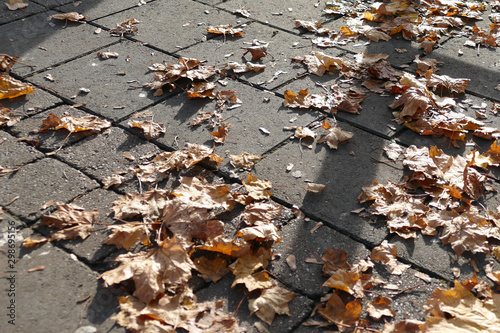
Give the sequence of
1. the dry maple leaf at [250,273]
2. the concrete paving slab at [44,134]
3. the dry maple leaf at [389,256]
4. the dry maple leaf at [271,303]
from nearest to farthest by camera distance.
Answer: the dry maple leaf at [271,303] < the dry maple leaf at [250,273] < the dry maple leaf at [389,256] < the concrete paving slab at [44,134]

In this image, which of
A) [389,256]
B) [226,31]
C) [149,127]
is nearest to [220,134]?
[149,127]

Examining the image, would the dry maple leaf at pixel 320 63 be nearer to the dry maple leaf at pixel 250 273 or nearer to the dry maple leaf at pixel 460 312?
the dry maple leaf at pixel 250 273

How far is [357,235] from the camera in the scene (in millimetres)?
2602

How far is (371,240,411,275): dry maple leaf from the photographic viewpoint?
2.41 metres

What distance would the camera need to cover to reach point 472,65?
167 inches

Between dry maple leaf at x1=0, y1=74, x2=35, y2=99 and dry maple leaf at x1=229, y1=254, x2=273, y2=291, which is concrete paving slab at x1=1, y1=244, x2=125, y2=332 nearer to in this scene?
dry maple leaf at x1=229, y1=254, x2=273, y2=291

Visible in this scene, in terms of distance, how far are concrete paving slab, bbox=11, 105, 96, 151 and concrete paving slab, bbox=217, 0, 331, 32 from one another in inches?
91.2

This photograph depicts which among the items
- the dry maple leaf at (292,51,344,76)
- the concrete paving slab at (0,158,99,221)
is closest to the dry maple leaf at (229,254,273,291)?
the concrete paving slab at (0,158,99,221)

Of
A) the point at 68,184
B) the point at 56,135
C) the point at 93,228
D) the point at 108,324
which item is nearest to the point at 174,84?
the point at 56,135

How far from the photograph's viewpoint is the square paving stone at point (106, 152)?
3.01 meters

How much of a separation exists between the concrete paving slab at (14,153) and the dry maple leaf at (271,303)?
67.5 inches

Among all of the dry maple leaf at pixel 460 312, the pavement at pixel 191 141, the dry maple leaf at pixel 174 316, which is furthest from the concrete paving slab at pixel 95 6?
the dry maple leaf at pixel 460 312

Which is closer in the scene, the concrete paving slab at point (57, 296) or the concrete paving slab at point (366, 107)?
the concrete paving slab at point (57, 296)

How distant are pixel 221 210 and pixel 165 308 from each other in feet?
2.40
